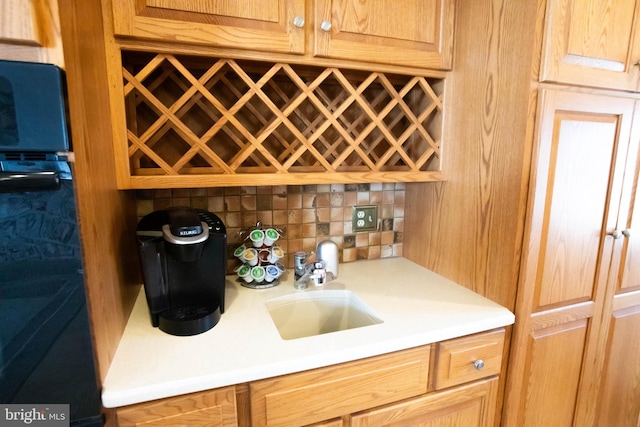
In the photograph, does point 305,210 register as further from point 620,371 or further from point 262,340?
point 620,371

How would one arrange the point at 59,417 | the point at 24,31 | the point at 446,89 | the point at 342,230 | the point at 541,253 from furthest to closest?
the point at 342,230 < the point at 446,89 < the point at 541,253 < the point at 59,417 < the point at 24,31

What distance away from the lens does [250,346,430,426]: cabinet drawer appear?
0.79 m

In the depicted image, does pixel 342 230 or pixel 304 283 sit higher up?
pixel 342 230

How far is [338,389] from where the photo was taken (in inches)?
33.4

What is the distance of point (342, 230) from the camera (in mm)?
1453

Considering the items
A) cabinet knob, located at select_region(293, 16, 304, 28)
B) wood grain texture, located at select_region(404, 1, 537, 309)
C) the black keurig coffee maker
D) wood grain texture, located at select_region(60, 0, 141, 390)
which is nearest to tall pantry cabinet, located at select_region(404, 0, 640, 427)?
wood grain texture, located at select_region(404, 1, 537, 309)

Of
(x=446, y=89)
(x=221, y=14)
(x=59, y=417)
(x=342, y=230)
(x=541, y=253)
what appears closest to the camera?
(x=59, y=417)

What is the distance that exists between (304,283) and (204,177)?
1.76ft

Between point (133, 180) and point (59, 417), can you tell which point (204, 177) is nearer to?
point (133, 180)

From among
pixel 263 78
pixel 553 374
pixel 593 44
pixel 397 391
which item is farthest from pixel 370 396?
pixel 593 44

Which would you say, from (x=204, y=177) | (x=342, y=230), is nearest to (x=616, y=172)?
(x=342, y=230)

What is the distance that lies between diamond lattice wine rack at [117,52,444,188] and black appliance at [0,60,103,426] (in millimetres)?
339

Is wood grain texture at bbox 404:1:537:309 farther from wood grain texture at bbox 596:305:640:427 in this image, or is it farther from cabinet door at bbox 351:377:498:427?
wood grain texture at bbox 596:305:640:427

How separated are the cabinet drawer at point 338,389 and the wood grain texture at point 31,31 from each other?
76 cm
